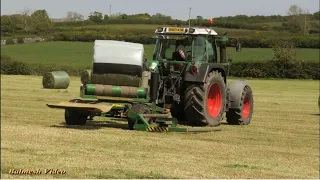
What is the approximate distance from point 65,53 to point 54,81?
77.3 feet

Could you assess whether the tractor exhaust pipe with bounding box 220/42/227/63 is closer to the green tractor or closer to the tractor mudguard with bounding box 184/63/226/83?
the green tractor

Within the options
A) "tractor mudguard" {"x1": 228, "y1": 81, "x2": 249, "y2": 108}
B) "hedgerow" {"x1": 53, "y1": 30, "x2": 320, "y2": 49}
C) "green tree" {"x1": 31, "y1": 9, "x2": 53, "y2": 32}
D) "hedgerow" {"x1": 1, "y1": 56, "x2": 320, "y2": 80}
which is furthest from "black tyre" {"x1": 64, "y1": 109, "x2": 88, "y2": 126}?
"hedgerow" {"x1": 1, "y1": 56, "x2": 320, "y2": 80}

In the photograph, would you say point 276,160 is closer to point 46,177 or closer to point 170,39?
point 46,177

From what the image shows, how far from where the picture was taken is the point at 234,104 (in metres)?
16.5

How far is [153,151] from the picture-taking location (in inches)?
426

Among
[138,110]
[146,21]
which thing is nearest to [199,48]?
[138,110]

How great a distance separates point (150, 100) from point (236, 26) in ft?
149

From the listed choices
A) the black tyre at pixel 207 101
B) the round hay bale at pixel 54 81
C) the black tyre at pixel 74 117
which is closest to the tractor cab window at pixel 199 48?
the black tyre at pixel 207 101

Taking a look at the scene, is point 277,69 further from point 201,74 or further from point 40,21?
point 201,74

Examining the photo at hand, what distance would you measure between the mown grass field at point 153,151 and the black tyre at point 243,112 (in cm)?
34

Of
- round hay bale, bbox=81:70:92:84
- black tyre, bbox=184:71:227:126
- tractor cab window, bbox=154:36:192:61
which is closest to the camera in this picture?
round hay bale, bbox=81:70:92:84

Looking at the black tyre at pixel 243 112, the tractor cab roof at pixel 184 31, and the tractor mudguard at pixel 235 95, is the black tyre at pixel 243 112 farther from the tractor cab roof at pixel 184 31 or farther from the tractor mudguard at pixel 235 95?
the tractor cab roof at pixel 184 31

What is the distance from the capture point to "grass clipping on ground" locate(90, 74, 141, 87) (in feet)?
46.0

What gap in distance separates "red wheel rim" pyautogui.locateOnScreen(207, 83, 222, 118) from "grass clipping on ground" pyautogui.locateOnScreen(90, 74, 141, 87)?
225 cm
